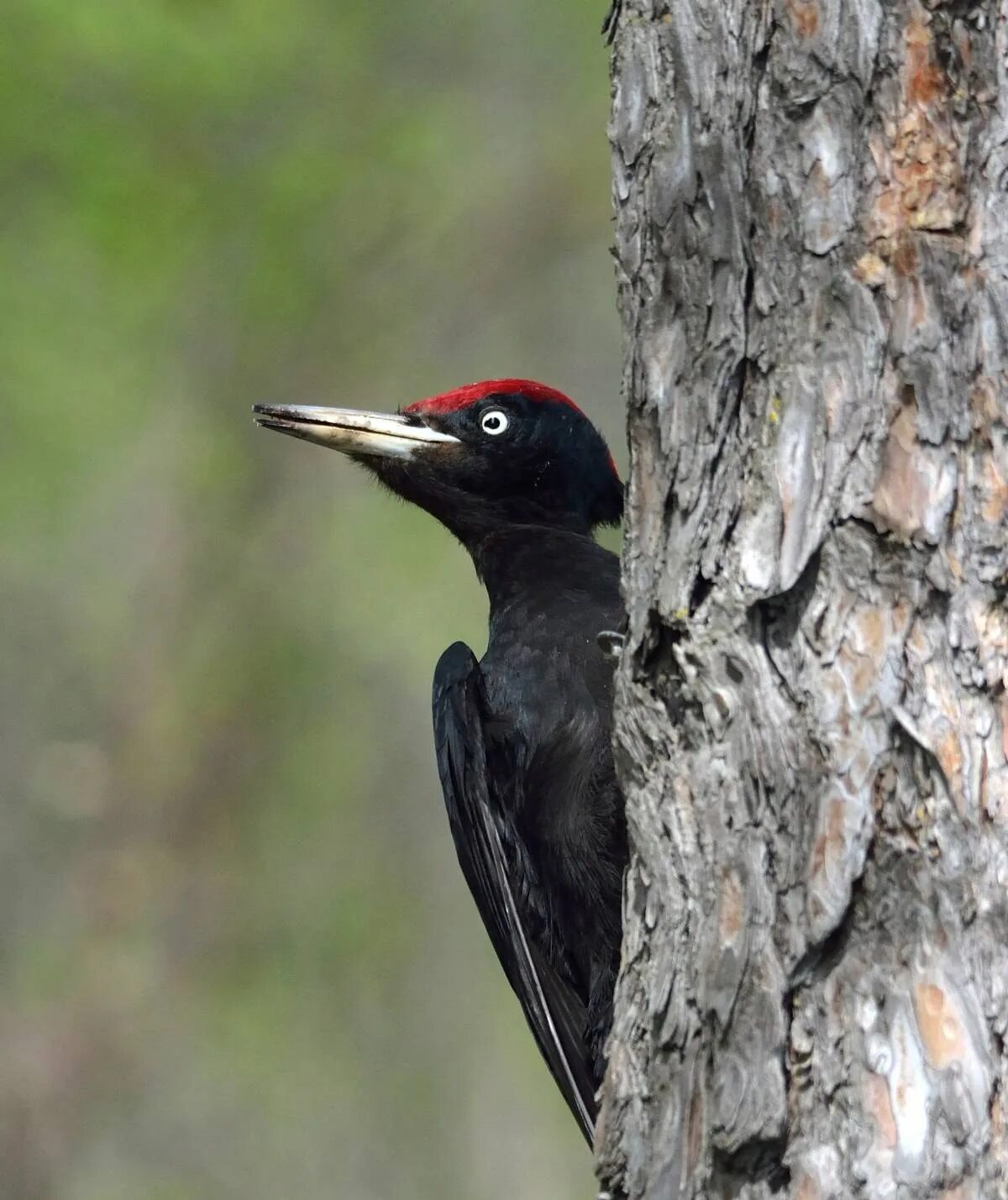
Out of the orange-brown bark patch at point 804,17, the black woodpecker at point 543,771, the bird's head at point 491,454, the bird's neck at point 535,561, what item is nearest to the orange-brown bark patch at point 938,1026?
the orange-brown bark patch at point 804,17

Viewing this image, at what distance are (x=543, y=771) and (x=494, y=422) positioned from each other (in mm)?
987

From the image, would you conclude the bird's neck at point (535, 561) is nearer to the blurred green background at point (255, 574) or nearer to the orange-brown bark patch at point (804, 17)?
the orange-brown bark patch at point (804, 17)

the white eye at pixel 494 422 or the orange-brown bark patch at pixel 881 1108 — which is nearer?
the orange-brown bark patch at pixel 881 1108

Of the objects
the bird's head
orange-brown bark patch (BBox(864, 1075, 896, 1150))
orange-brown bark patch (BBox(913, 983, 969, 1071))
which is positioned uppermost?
the bird's head

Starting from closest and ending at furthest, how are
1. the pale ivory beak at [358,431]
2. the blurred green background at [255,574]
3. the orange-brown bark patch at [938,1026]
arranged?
1. the orange-brown bark patch at [938,1026]
2. the pale ivory beak at [358,431]
3. the blurred green background at [255,574]

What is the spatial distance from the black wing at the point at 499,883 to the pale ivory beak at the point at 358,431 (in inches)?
26.5

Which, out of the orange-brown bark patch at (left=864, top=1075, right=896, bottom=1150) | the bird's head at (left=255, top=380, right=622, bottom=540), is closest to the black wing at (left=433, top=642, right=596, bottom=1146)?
the bird's head at (left=255, top=380, right=622, bottom=540)

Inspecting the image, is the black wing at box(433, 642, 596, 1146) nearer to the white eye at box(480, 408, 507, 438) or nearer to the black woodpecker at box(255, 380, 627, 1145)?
the black woodpecker at box(255, 380, 627, 1145)

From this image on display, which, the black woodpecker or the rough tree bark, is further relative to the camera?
the black woodpecker

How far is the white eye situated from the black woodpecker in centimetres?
2

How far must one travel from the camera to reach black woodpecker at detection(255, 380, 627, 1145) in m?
3.42

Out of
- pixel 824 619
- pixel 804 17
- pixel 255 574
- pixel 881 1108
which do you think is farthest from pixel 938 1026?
pixel 255 574

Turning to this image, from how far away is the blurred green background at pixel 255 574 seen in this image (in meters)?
7.34

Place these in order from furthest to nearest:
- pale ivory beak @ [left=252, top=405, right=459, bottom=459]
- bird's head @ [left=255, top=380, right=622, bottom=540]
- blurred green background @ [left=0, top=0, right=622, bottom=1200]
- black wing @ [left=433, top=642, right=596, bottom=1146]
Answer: blurred green background @ [left=0, top=0, right=622, bottom=1200]
bird's head @ [left=255, top=380, right=622, bottom=540]
pale ivory beak @ [left=252, top=405, right=459, bottom=459]
black wing @ [left=433, top=642, right=596, bottom=1146]
